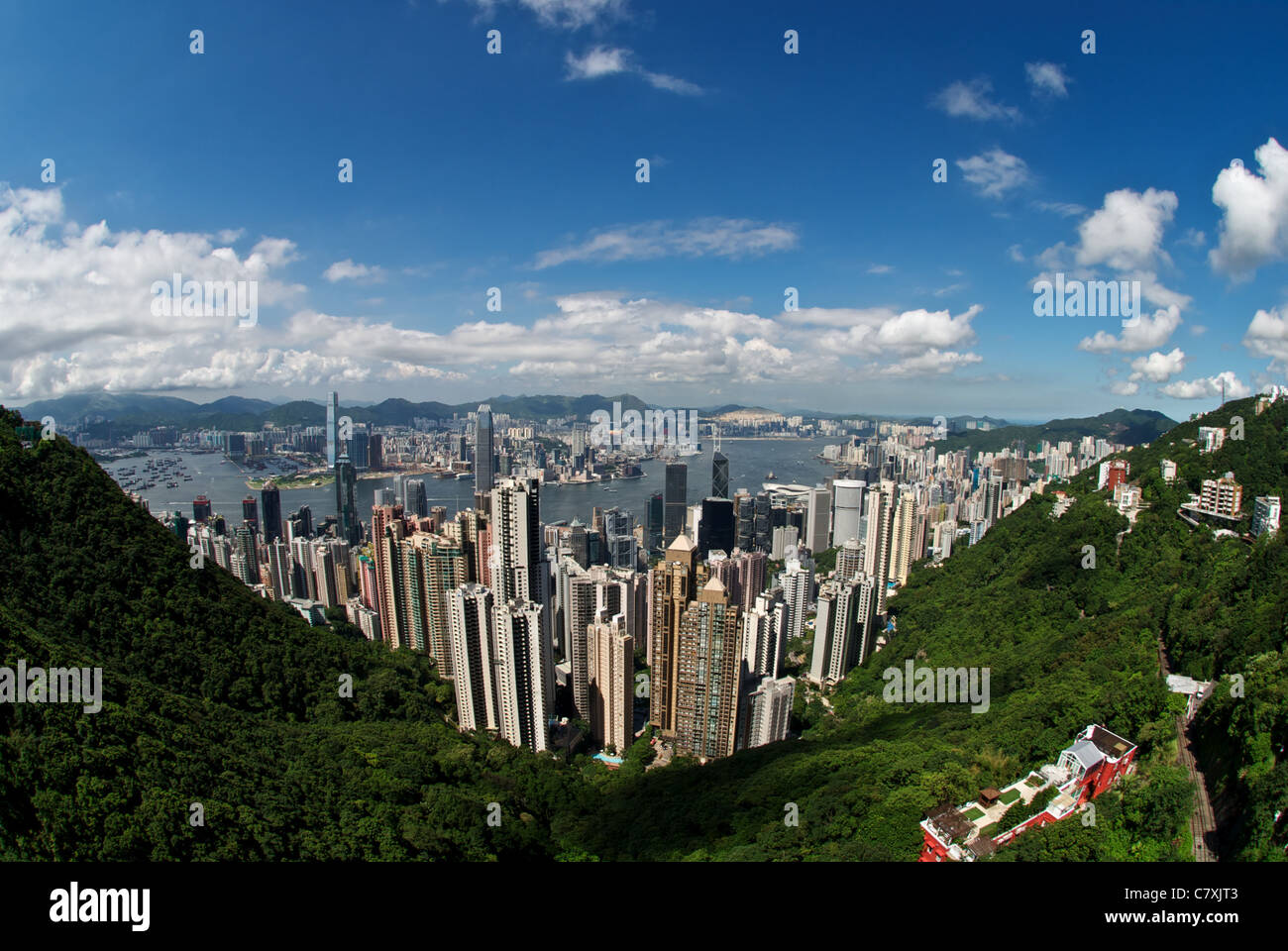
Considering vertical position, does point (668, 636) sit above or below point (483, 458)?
below

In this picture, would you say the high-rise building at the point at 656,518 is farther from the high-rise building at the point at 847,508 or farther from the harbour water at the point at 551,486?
the high-rise building at the point at 847,508

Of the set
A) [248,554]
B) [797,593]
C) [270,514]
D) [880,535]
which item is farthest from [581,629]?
[270,514]

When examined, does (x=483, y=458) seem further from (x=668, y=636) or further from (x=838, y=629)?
(x=838, y=629)

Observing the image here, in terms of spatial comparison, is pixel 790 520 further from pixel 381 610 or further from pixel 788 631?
pixel 381 610

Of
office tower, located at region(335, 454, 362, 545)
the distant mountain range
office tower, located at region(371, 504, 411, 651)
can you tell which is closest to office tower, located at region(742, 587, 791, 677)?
office tower, located at region(371, 504, 411, 651)

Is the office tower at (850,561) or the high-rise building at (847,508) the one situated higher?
the high-rise building at (847,508)

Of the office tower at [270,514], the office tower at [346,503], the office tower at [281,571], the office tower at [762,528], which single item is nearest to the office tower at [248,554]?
the office tower at [281,571]

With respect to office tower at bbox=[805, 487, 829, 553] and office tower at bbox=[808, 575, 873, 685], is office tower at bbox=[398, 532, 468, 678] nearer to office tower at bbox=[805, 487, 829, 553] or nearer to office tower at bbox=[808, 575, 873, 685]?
office tower at bbox=[808, 575, 873, 685]
